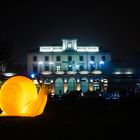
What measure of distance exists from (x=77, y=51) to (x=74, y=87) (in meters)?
10.5

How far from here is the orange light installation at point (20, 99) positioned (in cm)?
2006

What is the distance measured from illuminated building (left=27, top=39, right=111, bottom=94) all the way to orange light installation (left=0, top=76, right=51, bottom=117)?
7391 centimetres

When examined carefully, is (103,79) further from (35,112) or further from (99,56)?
(35,112)

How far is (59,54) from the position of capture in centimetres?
9956

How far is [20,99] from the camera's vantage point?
20.0 m

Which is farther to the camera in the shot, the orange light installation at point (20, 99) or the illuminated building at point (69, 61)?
the illuminated building at point (69, 61)

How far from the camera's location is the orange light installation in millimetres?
20062

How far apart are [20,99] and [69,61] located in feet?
260

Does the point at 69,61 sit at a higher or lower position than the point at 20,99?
higher

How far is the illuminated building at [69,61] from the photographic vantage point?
95000mm

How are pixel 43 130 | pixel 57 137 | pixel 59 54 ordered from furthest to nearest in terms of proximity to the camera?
pixel 59 54 → pixel 43 130 → pixel 57 137

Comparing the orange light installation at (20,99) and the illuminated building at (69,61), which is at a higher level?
the illuminated building at (69,61)

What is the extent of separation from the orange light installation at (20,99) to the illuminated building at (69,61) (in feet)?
242

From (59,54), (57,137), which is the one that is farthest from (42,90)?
(59,54)
